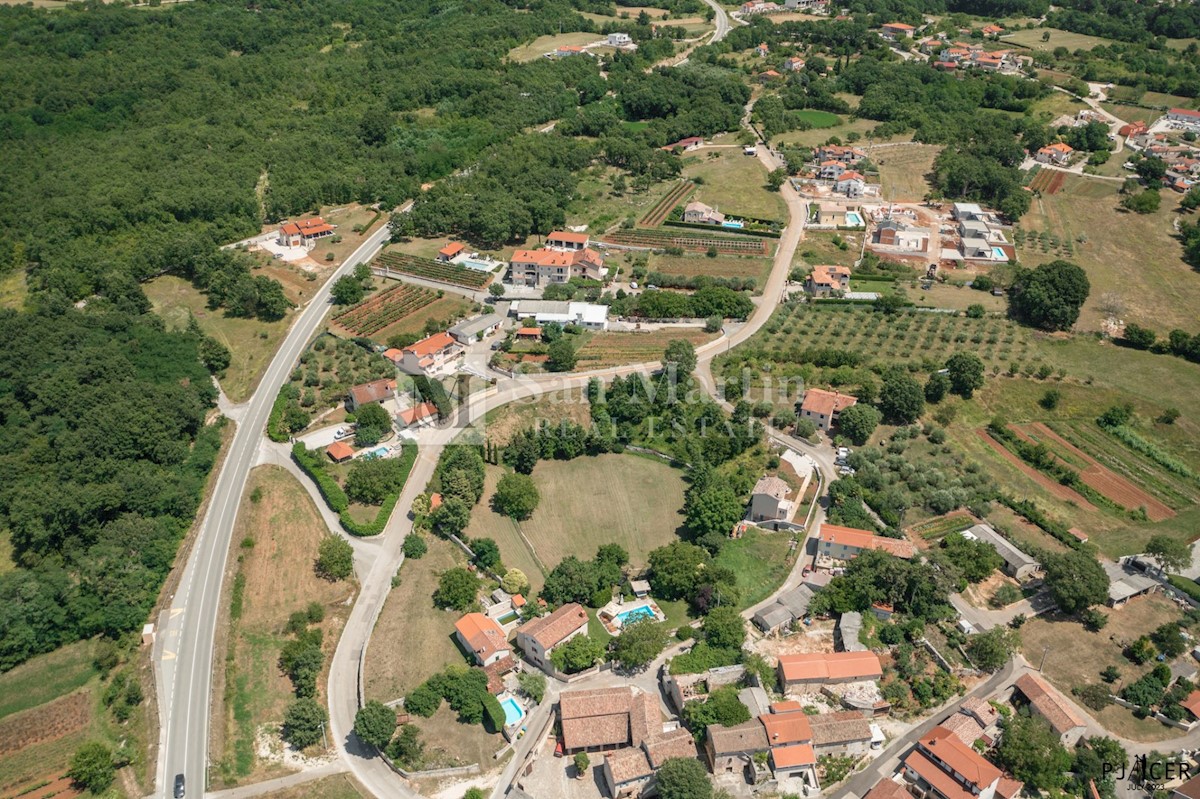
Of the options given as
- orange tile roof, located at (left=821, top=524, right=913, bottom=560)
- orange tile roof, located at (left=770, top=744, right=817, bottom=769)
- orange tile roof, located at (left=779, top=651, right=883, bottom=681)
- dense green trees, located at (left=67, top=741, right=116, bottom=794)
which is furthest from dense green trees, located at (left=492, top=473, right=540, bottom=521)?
dense green trees, located at (left=67, top=741, right=116, bottom=794)

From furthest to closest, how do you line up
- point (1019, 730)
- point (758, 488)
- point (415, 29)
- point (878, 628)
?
point (415, 29), point (758, 488), point (878, 628), point (1019, 730)

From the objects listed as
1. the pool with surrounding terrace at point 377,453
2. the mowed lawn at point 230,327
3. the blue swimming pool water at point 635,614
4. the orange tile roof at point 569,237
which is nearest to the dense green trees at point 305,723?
the blue swimming pool water at point 635,614

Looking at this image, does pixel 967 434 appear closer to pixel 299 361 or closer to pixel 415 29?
pixel 299 361

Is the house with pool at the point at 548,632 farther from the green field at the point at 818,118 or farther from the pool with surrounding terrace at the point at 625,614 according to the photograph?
the green field at the point at 818,118

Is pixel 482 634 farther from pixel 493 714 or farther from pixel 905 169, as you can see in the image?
pixel 905 169

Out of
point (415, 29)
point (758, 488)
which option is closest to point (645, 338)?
point (758, 488)
